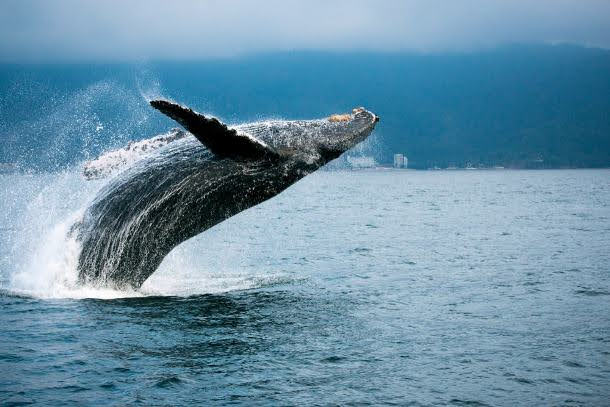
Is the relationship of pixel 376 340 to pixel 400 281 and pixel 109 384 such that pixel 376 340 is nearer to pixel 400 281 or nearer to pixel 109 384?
pixel 109 384

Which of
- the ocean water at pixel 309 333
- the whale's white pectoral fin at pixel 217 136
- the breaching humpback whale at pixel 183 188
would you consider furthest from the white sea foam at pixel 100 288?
the whale's white pectoral fin at pixel 217 136

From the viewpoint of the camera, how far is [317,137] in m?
10.7

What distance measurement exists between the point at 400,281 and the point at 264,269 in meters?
3.30

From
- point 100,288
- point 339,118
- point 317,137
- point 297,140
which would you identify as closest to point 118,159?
point 100,288

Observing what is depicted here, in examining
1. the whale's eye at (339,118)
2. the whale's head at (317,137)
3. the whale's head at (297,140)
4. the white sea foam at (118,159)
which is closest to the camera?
the whale's head at (297,140)

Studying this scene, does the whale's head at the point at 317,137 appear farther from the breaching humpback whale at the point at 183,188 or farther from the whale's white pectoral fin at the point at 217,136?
the whale's white pectoral fin at the point at 217,136

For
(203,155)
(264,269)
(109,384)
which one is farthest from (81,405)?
(264,269)

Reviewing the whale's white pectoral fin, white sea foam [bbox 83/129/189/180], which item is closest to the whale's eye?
the whale's white pectoral fin

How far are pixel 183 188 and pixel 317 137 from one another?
6.99ft

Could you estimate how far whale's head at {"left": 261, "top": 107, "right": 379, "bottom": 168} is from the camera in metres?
10.5

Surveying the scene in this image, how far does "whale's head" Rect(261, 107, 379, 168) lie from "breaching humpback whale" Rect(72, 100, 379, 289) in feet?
0.05

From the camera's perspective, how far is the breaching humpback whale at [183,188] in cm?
1023

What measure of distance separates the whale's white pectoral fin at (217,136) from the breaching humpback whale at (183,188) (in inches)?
1.1

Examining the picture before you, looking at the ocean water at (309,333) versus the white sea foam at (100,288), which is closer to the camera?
the ocean water at (309,333)
